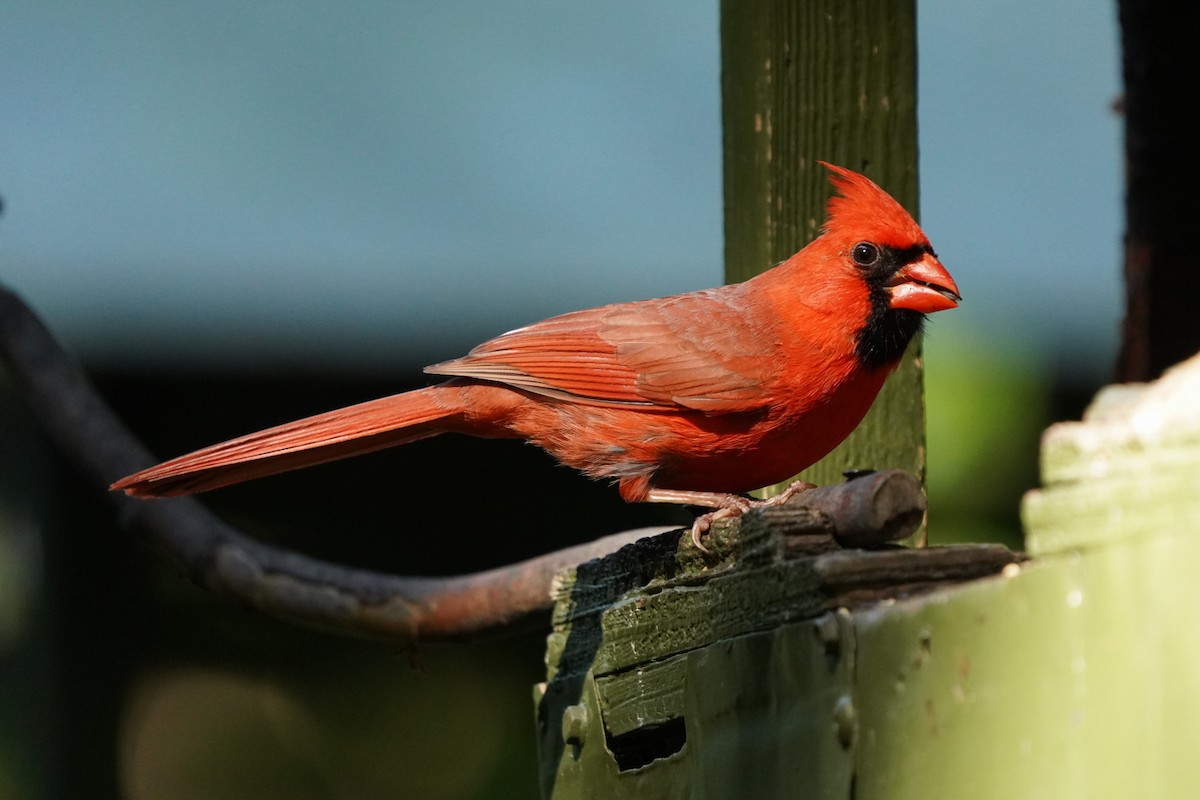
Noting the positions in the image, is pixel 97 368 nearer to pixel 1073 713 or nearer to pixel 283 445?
pixel 283 445

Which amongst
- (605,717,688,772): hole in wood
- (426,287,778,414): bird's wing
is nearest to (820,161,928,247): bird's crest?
(426,287,778,414): bird's wing

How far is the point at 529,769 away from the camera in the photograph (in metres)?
4.61

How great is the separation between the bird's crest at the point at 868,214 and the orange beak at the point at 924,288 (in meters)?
0.05

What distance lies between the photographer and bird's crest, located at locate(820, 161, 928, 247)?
9.07ft

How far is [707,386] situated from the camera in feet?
9.25

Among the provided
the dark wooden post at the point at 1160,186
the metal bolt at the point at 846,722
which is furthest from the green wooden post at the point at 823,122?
the metal bolt at the point at 846,722

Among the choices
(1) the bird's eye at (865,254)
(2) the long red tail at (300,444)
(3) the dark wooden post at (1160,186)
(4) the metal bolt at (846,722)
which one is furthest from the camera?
(3) the dark wooden post at (1160,186)

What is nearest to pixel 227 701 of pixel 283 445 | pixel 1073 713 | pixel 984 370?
pixel 283 445

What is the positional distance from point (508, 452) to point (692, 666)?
10.2 ft

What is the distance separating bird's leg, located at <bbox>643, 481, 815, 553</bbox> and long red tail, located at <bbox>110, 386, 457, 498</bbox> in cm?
50

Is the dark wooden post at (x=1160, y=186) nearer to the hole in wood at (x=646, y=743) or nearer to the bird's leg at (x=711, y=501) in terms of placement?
the bird's leg at (x=711, y=501)

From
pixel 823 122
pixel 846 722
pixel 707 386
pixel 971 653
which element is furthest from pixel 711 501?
pixel 971 653

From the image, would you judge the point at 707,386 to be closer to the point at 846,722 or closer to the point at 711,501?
the point at 711,501

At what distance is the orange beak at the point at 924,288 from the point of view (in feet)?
9.21
